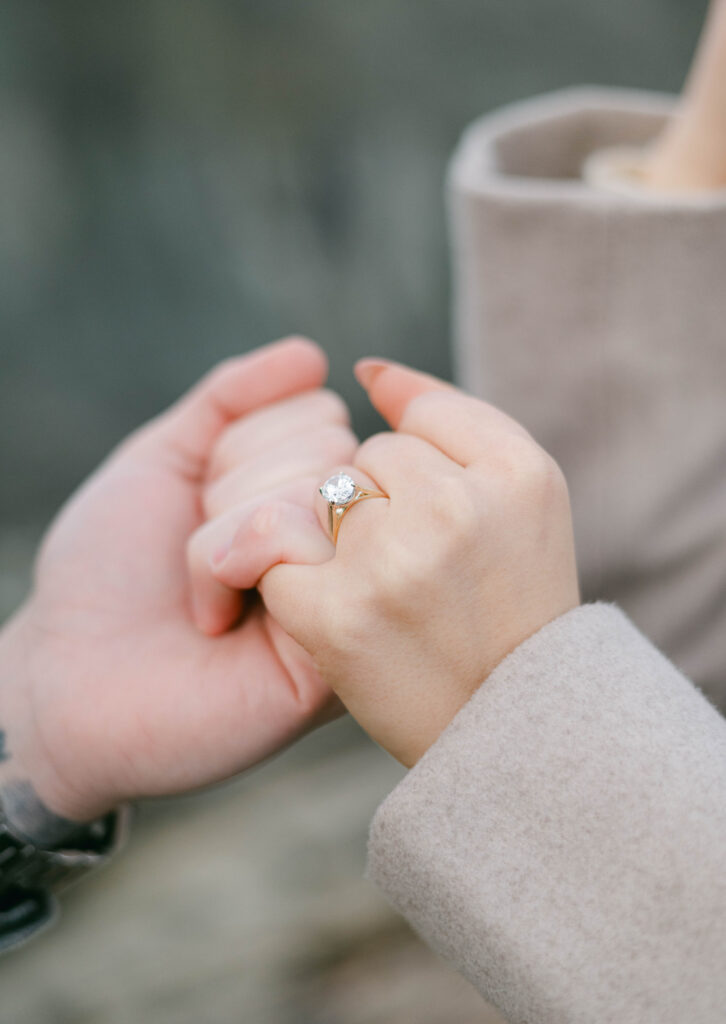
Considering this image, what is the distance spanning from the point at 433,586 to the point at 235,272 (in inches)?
41.3

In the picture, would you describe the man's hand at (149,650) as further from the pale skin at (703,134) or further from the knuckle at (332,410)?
the pale skin at (703,134)

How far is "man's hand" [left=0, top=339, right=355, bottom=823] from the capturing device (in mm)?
448

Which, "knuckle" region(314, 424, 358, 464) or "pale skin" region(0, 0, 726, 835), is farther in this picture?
"knuckle" region(314, 424, 358, 464)

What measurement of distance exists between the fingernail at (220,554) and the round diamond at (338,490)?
0.06 metres

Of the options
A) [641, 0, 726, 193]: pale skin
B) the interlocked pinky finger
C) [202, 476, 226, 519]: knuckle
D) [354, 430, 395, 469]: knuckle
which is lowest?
[202, 476, 226, 519]: knuckle

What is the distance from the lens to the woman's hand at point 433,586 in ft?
1.13

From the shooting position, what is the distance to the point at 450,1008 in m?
0.82

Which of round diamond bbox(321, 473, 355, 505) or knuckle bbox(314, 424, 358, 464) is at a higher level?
round diamond bbox(321, 473, 355, 505)

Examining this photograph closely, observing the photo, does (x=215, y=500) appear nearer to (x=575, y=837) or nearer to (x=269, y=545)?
(x=269, y=545)

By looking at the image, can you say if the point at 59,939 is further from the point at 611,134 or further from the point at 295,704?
the point at 611,134

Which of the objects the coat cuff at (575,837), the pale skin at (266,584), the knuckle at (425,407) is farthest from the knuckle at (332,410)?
the coat cuff at (575,837)

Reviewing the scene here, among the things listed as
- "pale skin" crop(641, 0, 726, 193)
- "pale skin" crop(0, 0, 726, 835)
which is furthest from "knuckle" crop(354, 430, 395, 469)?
"pale skin" crop(641, 0, 726, 193)

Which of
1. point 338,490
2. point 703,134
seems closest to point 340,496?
point 338,490

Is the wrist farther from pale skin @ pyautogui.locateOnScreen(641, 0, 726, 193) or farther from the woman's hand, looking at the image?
pale skin @ pyautogui.locateOnScreen(641, 0, 726, 193)
